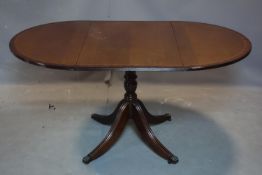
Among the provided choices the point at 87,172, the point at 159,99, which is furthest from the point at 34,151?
the point at 159,99

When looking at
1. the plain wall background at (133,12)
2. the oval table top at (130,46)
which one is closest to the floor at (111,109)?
the plain wall background at (133,12)

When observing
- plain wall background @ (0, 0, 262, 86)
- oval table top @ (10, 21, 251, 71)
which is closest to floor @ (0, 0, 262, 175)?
plain wall background @ (0, 0, 262, 86)

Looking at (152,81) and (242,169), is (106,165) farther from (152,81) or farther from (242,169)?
(152,81)

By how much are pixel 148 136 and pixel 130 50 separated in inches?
22.1

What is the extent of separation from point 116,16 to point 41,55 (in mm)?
1100

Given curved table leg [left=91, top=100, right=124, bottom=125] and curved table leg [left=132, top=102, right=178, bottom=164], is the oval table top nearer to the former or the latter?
curved table leg [left=132, top=102, right=178, bottom=164]

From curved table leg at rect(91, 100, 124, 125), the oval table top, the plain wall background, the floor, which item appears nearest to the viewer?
the oval table top

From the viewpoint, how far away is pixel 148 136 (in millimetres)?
1817

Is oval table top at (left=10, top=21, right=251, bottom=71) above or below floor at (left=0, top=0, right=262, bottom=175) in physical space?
above

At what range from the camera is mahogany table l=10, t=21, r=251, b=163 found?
1313mm

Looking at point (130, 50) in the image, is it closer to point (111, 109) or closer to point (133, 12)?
point (111, 109)

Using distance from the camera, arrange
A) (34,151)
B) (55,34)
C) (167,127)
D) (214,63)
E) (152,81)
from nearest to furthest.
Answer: (214,63), (55,34), (34,151), (167,127), (152,81)

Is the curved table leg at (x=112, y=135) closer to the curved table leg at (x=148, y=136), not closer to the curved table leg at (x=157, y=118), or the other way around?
the curved table leg at (x=148, y=136)

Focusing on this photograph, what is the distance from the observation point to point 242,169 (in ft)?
5.56
